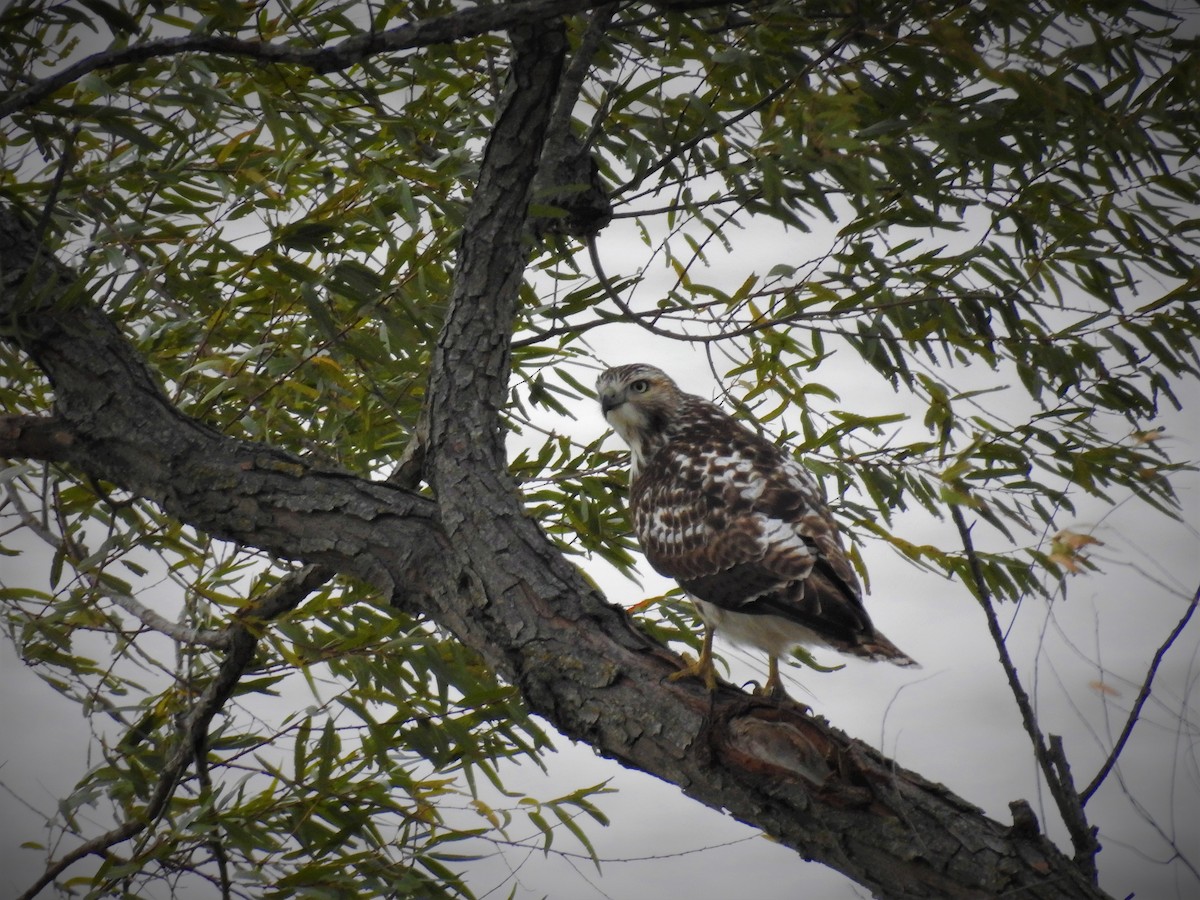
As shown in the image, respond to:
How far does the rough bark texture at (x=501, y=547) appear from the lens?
61.6 inches

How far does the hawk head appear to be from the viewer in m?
2.80

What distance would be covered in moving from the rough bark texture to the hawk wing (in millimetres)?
292

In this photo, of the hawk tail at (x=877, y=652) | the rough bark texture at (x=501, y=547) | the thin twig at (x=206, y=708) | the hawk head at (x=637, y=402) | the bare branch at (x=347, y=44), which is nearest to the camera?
the rough bark texture at (x=501, y=547)

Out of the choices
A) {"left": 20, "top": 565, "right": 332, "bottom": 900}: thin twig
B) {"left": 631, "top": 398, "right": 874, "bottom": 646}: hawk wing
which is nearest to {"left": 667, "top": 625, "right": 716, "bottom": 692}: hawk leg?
{"left": 631, "top": 398, "right": 874, "bottom": 646}: hawk wing

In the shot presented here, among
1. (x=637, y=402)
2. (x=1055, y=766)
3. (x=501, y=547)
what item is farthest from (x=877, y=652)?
(x=637, y=402)

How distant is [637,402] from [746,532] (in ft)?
2.46

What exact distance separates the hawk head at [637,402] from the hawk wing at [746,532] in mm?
158

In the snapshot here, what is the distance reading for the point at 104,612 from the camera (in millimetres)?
2525

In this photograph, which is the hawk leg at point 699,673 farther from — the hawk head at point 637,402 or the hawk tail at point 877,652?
the hawk head at point 637,402

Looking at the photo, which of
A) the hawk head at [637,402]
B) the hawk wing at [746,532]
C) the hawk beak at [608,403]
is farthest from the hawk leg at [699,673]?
the hawk beak at [608,403]

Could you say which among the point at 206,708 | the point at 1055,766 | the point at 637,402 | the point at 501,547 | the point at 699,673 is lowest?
the point at 1055,766

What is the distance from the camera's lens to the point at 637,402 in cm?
286

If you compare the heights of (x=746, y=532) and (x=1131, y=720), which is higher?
(x=746, y=532)

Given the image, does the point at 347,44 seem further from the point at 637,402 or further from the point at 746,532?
the point at 637,402
